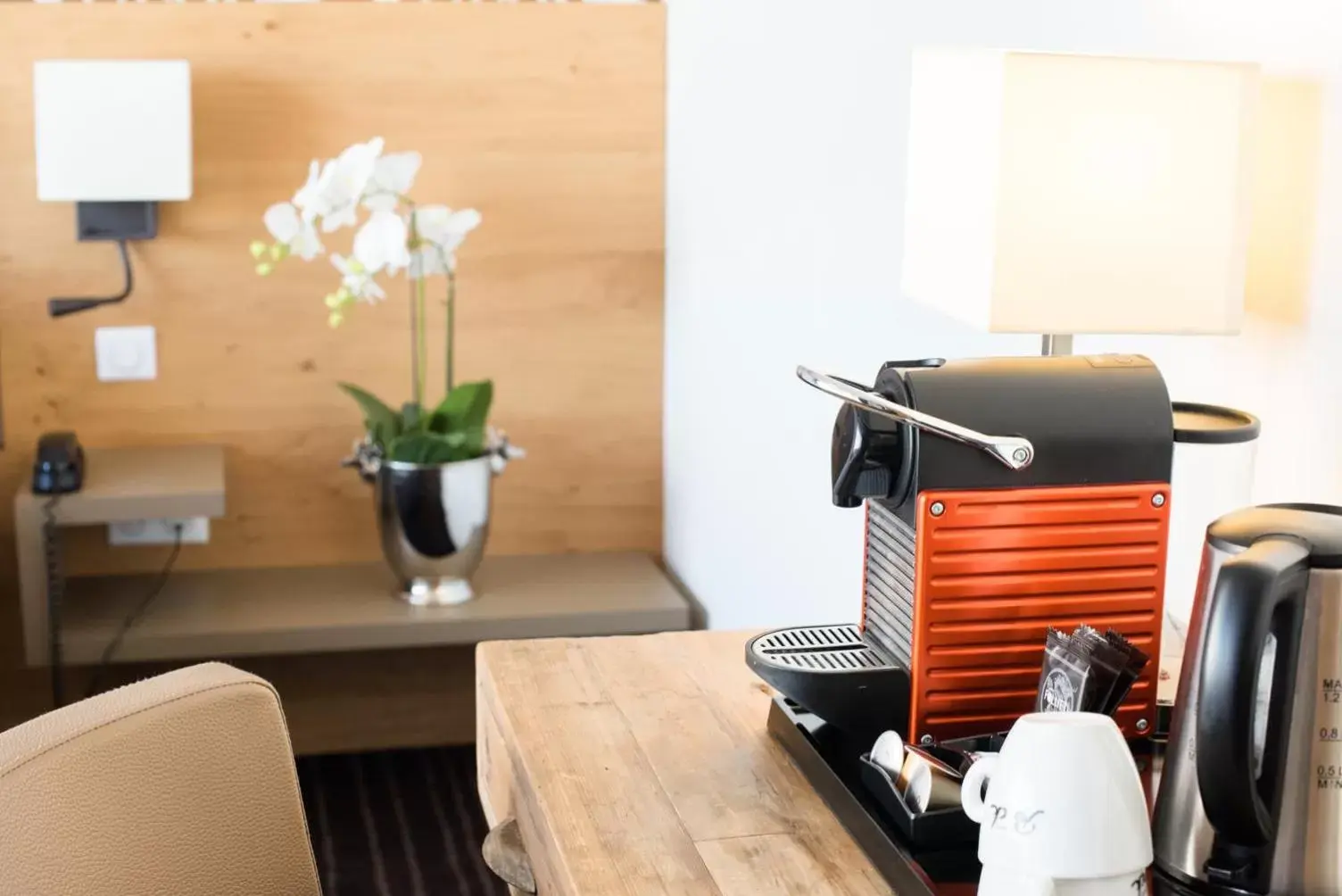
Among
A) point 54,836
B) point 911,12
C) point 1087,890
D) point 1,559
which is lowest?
point 1,559

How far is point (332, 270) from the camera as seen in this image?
9.52 feet

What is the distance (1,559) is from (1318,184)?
7.92 feet

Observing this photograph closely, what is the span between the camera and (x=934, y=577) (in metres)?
0.99

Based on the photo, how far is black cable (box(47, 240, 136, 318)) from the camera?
2.75 metres

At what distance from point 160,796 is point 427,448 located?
1473 mm

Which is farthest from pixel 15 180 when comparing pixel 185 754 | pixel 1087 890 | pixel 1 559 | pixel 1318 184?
pixel 1087 890

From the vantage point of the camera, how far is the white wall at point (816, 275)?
1120 millimetres

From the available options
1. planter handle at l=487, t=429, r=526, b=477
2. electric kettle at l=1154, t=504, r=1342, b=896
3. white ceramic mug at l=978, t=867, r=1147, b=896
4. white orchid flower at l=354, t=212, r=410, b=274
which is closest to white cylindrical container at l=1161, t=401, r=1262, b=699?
electric kettle at l=1154, t=504, r=1342, b=896

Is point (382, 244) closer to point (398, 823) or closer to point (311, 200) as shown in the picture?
point (311, 200)

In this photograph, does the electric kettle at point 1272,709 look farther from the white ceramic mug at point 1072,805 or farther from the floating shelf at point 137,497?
the floating shelf at point 137,497

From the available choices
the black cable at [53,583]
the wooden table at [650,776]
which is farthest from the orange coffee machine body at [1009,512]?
the black cable at [53,583]

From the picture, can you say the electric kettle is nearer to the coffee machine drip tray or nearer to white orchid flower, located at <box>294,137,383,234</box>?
the coffee machine drip tray

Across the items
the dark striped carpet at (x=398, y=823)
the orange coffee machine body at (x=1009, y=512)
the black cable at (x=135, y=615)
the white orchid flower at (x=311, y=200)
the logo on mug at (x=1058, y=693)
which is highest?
the white orchid flower at (x=311, y=200)

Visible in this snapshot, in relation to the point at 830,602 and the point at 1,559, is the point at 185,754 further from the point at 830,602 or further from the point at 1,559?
the point at 1,559
